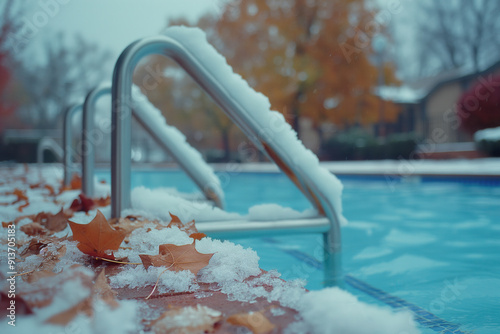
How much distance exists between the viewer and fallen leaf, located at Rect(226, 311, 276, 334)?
22.7 inches

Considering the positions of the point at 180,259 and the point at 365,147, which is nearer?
the point at 180,259

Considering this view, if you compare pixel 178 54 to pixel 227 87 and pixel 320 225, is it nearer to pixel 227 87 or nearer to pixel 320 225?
pixel 227 87

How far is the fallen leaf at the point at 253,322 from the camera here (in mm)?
578

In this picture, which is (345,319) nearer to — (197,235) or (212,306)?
(212,306)

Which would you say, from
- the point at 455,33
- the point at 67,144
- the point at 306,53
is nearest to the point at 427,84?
the point at 455,33

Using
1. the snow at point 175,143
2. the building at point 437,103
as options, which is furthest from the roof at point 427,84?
the snow at point 175,143

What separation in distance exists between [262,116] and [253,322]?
86 cm

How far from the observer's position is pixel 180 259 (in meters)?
0.89

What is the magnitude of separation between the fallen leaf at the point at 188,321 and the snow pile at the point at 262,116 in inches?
30.4

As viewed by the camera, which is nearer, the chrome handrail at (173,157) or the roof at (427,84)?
the chrome handrail at (173,157)

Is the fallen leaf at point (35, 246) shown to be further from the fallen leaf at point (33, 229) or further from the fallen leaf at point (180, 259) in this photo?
the fallen leaf at point (180, 259)

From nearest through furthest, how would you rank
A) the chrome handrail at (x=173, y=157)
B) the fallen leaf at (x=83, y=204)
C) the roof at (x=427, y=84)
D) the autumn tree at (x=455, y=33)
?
the fallen leaf at (x=83, y=204) < the chrome handrail at (x=173, y=157) < the roof at (x=427, y=84) < the autumn tree at (x=455, y=33)

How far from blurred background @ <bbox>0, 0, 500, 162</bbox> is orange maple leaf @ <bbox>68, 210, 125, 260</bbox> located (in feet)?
18.2

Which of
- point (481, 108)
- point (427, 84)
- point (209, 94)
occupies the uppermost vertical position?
point (209, 94)
